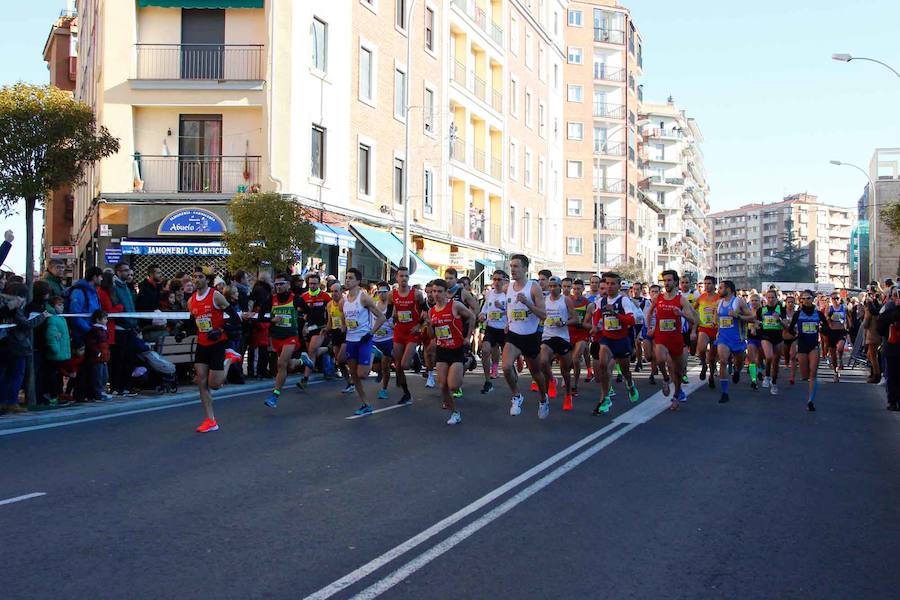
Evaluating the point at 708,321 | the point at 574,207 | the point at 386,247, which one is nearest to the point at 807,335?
the point at 708,321

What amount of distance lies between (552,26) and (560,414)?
44.8 m

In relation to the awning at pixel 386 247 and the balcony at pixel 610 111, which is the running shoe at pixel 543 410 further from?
the balcony at pixel 610 111

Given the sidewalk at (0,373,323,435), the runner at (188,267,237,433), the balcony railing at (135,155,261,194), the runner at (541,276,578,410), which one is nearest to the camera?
the runner at (188,267,237,433)

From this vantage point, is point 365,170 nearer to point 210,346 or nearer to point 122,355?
point 122,355

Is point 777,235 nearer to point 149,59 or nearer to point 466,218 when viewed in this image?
point 466,218

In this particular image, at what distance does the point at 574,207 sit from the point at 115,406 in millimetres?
59004

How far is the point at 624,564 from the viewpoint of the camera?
5441 mm

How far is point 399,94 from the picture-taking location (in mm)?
33594

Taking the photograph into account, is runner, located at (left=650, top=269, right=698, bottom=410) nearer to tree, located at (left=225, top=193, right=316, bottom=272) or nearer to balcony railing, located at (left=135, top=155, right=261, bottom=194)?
tree, located at (left=225, top=193, right=316, bottom=272)

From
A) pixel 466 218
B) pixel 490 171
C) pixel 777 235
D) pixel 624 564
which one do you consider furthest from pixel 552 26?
pixel 777 235

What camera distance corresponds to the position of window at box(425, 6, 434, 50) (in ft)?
118

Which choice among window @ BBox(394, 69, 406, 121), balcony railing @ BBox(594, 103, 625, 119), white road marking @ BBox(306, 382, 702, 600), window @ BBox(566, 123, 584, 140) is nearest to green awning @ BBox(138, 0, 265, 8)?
window @ BBox(394, 69, 406, 121)

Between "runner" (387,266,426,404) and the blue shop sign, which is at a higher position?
the blue shop sign

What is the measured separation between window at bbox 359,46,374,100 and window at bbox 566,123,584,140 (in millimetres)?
39578
